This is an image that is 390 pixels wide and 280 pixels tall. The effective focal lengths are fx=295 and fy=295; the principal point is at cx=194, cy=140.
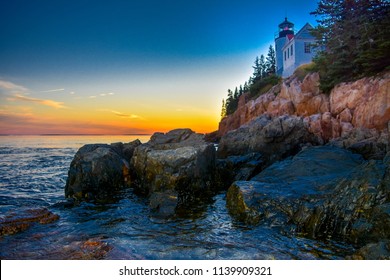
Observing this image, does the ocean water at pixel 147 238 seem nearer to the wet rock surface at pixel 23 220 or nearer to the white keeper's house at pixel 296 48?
the wet rock surface at pixel 23 220

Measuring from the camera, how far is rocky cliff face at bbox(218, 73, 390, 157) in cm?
1289

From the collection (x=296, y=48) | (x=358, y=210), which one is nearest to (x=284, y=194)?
(x=358, y=210)

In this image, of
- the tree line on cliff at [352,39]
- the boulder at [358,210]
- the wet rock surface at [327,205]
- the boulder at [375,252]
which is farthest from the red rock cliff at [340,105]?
the boulder at [375,252]

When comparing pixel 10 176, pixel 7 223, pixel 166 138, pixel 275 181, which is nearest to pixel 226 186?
pixel 275 181

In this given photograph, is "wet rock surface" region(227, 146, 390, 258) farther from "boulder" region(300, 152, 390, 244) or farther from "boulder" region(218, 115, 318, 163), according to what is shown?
"boulder" region(218, 115, 318, 163)

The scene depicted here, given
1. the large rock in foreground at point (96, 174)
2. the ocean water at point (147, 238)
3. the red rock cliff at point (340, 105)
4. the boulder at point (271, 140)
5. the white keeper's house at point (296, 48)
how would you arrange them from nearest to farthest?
the ocean water at point (147, 238), the large rock in foreground at point (96, 174), the red rock cliff at point (340, 105), the boulder at point (271, 140), the white keeper's house at point (296, 48)

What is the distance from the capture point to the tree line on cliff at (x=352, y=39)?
43.9ft

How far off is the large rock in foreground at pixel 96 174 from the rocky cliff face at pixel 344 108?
9.82 metres

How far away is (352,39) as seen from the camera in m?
14.9

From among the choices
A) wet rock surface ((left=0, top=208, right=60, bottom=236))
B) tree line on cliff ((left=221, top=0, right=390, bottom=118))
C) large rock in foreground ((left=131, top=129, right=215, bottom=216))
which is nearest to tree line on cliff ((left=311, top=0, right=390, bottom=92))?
tree line on cliff ((left=221, top=0, right=390, bottom=118))

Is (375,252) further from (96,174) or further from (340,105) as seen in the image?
(340,105)

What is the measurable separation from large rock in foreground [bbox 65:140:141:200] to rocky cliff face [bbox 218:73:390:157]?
9.82m
